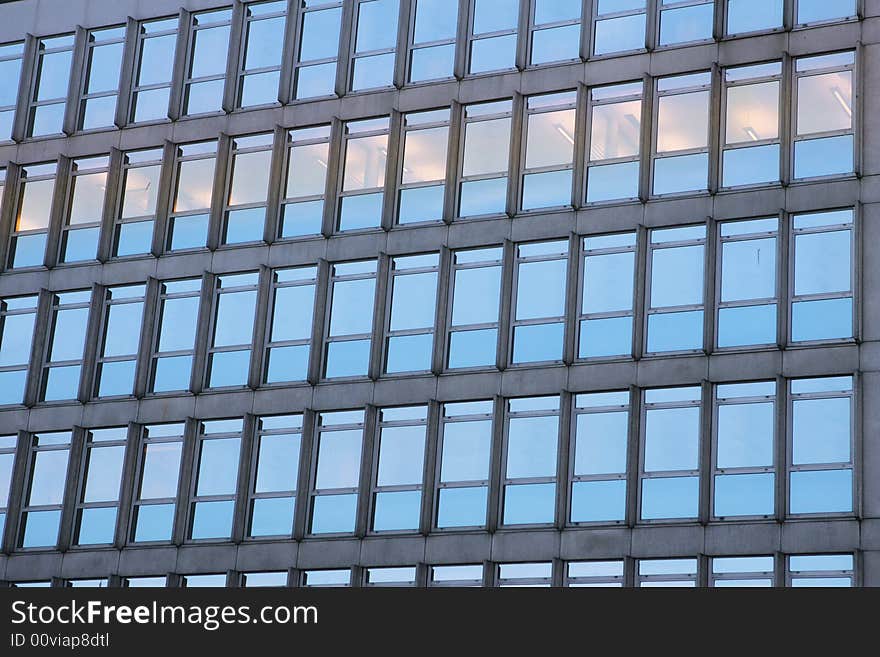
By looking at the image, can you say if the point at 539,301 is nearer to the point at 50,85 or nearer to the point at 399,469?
the point at 399,469

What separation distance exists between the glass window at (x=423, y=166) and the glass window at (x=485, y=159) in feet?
1.18

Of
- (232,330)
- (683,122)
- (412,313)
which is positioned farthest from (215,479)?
(683,122)

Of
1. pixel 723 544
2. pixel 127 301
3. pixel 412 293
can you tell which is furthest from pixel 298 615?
pixel 127 301

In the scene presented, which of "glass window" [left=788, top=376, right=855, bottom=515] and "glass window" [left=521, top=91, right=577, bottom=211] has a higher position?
"glass window" [left=521, top=91, right=577, bottom=211]

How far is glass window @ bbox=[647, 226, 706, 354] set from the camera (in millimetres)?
30359

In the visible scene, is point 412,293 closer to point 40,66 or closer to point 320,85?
point 320,85

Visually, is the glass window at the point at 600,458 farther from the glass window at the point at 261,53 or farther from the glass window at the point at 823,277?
the glass window at the point at 261,53

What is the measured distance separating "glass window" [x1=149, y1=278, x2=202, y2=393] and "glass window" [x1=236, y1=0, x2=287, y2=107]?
3547mm

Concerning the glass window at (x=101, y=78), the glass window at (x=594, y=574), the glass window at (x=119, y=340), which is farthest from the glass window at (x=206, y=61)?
the glass window at (x=594, y=574)

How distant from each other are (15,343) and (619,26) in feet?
40.1

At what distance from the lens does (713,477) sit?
29.5m

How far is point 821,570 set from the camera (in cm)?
2861

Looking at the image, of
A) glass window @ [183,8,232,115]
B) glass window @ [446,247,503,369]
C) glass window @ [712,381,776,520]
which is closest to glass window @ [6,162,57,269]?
glass window @ [183,8,232,115]

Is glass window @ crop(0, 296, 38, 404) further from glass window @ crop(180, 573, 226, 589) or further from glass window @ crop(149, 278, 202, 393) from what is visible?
glass window @ crop(180, 573, 226, 589)
